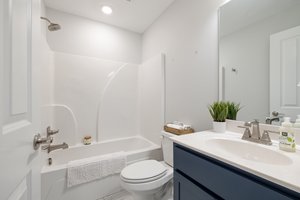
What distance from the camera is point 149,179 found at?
1.21 metres

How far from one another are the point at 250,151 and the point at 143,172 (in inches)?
36.1

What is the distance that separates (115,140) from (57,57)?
1595mm

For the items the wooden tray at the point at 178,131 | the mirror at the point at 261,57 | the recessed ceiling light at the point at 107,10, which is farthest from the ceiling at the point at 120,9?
the wooden tray at the point at 178,131

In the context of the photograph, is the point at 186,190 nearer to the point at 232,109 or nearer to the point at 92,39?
the point at 232,109

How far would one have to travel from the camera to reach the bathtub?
4.40 feet

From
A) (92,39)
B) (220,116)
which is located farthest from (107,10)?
(220,116)

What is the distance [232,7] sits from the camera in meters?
1.14

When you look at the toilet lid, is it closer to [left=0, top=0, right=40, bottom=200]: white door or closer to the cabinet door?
the cabinet door

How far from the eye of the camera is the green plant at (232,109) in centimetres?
114

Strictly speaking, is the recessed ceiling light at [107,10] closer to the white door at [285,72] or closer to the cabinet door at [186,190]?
the white door at [285,72]

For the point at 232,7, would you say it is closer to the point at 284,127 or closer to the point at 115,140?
the point at 284,127

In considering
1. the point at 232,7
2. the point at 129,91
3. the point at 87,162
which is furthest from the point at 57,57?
the point at 232,7

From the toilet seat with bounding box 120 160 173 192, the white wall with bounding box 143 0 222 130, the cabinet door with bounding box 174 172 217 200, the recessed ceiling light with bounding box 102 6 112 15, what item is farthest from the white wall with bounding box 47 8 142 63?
the cabinet door with bounding box 174 172 217 200

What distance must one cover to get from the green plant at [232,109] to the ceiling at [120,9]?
61.4 inches
